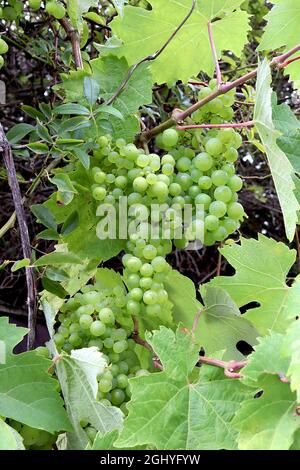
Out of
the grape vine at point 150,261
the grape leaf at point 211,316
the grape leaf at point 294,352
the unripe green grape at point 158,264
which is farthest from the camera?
the grape leaf at point 211,316

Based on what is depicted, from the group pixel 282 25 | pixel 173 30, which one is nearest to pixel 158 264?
pixel 173 30

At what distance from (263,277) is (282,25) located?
0.39m

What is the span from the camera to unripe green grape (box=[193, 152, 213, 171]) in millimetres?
684

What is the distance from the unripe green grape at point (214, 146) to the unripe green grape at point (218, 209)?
0.06 meters

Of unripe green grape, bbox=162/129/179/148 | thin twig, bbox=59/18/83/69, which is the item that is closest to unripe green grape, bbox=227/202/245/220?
unripe green grape, bbox=162/129/179/148

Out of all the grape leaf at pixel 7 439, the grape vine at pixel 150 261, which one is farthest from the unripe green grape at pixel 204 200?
the grape leaf at pixel 7 439

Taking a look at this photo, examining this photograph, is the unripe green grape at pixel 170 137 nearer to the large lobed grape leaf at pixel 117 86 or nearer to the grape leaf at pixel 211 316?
the large lobed grape leaf at pixel 117 86

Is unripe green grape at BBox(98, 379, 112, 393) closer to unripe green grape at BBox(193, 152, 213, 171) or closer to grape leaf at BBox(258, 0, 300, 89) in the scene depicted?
unripe green grape at BBox(193, 152, 213, 171)

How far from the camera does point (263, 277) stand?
29.0 inches

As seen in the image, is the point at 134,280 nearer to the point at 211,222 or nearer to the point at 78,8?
the point at 211,222

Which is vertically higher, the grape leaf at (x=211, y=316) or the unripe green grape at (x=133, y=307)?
the unripe green grape at (x=133, y=307)

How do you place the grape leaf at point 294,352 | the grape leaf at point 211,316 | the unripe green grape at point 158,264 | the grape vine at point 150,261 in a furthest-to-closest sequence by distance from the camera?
1. the grape leaf at point 211,316
2. the unripe green grape at point 158,264
3. the grape vine at point 150,261
4. the grape leaf at point 294,352

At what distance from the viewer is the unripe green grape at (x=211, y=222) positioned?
665 millimetres

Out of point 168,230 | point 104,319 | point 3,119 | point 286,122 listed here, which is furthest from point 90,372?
point 3,119
